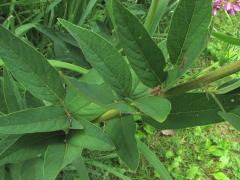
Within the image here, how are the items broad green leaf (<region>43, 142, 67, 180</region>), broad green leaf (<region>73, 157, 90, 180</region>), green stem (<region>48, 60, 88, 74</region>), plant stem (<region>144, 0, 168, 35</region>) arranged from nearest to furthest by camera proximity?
broad green leaf (<region>43, 142, 67, 180</region>) → plant stem (<region>144, 0, 168, 35</region>) → green stem (<region>48, 60, 88, 74</region>) → broad green leaf (<region>73, 157, 90, 180</region>)

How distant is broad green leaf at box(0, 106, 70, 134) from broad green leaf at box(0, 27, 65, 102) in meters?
0.03

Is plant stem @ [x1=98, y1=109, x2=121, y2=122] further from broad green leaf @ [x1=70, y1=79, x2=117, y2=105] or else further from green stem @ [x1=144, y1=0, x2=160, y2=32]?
green stem @ [x1=144, y1=0, x2=160, y2=32]

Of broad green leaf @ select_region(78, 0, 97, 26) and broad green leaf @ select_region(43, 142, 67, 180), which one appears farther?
broad green leaf @ select_region(78, 0, 97, 26)

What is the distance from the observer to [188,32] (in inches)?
25.5

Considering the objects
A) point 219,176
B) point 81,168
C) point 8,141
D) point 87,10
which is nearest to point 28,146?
point 8,141

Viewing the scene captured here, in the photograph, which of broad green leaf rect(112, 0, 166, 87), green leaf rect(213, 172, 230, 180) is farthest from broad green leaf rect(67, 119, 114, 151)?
green leaf rect(213, 172, 230, 180)

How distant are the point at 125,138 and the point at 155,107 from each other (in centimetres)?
18

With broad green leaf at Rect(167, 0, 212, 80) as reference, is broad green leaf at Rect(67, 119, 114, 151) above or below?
below

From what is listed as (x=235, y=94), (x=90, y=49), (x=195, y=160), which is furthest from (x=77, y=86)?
(x=195, y=160)

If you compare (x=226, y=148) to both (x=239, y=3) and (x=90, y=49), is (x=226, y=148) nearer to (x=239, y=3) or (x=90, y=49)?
(x=239, y=3)

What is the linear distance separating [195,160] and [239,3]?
1.13m

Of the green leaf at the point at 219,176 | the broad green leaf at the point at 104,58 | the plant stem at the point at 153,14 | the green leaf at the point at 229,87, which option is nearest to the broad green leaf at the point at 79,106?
the broad green leaf at the point at 104,58

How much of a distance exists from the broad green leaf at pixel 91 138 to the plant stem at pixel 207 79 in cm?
12

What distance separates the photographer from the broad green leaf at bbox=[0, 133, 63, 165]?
82 centimetres
